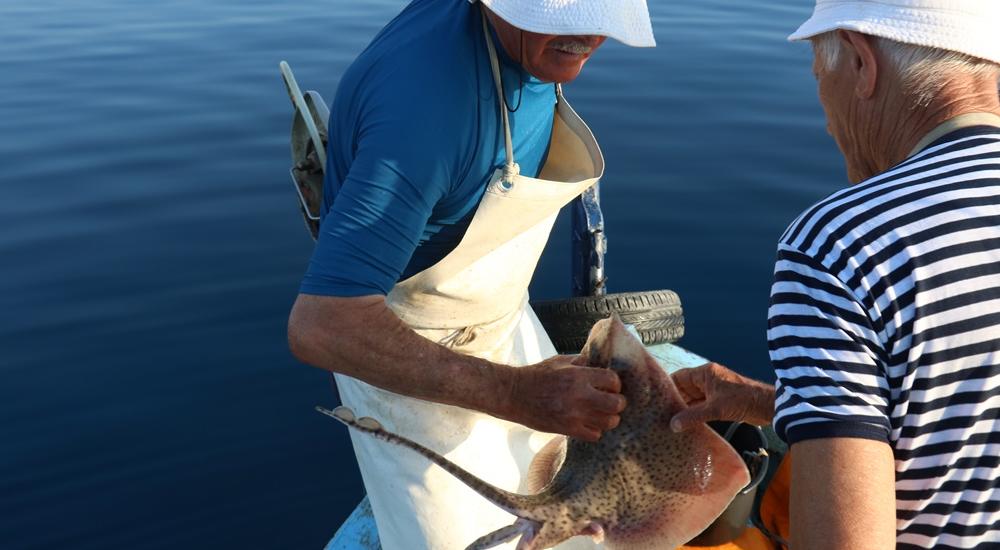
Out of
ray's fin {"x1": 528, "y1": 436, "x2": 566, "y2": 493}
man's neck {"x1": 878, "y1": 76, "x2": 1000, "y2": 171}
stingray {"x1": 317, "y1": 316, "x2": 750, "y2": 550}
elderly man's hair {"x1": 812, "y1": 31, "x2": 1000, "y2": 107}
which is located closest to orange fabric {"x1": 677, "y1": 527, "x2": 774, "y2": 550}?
stingray {"x1": 317, "y1": 316, "x2": 750, "y2": 550}

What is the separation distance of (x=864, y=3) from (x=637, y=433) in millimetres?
1271

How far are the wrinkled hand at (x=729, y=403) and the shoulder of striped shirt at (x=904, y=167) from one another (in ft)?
2.55

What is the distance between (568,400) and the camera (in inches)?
98.2

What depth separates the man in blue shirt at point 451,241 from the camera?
8.16 feet

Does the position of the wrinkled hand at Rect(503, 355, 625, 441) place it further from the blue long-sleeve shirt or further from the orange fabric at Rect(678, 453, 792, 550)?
the orange fabric at Rect(678, 453, 792, 550)

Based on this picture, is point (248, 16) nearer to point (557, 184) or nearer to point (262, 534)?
point (262, 534)

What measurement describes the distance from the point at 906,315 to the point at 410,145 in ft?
4.66

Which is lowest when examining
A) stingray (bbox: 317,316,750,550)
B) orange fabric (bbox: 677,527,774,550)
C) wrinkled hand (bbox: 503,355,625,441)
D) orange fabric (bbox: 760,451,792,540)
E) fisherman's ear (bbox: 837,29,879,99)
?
orange fabric (bbox: 677,527,774,550)

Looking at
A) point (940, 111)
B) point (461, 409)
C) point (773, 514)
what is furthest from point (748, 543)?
point (940, 111)

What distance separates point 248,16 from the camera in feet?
42.4

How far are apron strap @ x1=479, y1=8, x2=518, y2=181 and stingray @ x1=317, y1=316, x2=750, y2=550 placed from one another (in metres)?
0.66

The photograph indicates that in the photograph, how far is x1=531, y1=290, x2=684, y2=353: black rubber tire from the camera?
480 centimetres

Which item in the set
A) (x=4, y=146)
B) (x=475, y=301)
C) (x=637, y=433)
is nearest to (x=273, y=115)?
(x=4, y=146)

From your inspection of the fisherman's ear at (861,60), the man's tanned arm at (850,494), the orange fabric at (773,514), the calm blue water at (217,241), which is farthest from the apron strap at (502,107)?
the calm blue water at (217,241)
